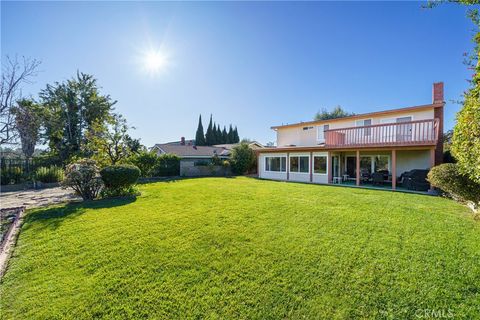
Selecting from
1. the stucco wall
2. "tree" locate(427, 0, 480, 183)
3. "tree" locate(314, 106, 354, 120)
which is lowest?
the stucco wall

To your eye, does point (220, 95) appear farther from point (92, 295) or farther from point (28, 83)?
point (92, 295)

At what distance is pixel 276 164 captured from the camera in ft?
63.1

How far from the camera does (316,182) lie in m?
15.8

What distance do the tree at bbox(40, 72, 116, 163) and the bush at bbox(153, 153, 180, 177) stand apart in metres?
8.35

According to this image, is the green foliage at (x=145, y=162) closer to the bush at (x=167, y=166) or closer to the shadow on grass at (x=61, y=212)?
the bush at (x=167, y=166)

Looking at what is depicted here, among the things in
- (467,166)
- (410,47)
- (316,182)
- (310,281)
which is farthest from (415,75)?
(310,281)

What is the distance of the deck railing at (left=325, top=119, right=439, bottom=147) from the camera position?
11641 millimetres

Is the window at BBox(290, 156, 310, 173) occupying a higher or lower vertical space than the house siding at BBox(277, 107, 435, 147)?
lower

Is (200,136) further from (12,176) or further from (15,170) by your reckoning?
(12,176)

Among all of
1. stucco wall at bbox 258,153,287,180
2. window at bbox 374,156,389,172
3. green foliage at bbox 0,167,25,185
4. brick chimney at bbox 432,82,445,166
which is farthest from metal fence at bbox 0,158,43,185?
brick chimney at bbox 432,82,445,166

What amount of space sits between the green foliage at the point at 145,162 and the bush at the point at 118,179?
7.12 metres

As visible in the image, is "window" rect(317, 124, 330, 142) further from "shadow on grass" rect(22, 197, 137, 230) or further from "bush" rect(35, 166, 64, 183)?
"bush" rect(35, 166, 64, 183)

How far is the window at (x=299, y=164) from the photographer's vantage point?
55.0ft

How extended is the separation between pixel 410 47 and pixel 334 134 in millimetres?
6183
